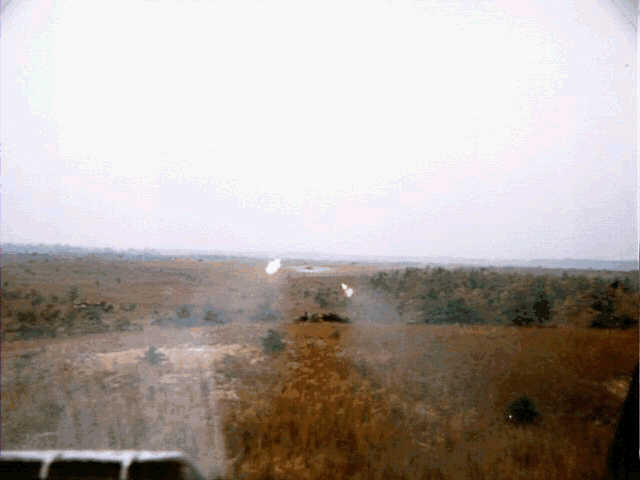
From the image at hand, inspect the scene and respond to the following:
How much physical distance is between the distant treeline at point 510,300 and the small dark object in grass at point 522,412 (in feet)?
30.0

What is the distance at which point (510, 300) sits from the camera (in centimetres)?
1981

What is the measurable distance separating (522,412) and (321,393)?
149 inches

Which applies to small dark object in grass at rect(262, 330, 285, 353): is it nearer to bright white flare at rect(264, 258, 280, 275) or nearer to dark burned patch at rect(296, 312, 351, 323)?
dark burned patch at rect(296, 312, 351, 323)

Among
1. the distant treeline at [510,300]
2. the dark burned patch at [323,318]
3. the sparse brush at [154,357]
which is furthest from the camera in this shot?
the dark burned patch at [323,318]

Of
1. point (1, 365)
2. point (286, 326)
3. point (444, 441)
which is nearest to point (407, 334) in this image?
point (286, 326)

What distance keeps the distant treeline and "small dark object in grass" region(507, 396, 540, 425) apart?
913cm

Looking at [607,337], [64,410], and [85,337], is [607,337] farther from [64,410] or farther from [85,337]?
[85,337]

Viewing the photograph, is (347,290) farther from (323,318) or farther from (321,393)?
(321,393)

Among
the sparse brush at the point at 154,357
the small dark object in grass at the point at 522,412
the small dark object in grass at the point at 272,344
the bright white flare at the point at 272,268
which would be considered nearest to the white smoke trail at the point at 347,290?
the bright white flare at the point at 272,268

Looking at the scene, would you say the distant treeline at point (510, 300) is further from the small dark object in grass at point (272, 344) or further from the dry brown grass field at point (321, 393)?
the small dark object in grass at point (272, 344)

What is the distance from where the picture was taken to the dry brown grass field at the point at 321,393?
618cm

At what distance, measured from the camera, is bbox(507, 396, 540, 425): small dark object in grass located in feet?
24.8

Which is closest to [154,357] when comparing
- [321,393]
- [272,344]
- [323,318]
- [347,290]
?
[272,344]

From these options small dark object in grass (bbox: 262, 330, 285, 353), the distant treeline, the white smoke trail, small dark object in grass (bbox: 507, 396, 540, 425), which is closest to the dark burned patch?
the distant treeline
